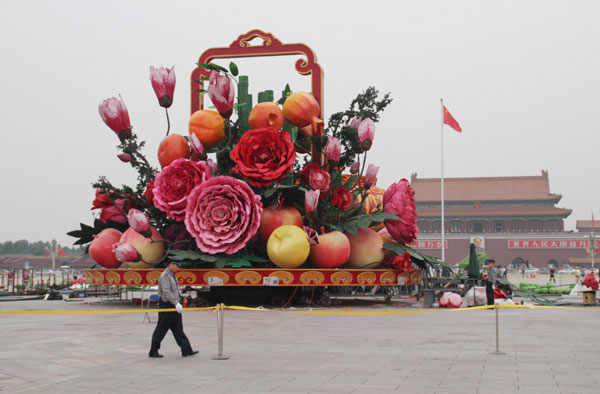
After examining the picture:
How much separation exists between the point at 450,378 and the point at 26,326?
9.34 m

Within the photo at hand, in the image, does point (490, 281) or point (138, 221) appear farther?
point (490, 281)

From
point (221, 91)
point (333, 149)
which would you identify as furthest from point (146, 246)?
point (333, 149)

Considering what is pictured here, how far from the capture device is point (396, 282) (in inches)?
755

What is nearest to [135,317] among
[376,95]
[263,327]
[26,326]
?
[26,326]

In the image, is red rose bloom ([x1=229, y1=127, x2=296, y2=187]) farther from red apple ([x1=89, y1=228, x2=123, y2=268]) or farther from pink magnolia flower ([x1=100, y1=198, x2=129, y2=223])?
red apple ([x1=89, y1=228, x2=123, y2=268])

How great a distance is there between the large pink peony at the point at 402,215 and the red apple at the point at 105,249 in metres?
7.98

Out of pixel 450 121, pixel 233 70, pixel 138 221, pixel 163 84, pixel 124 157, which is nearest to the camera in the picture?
pixel 138 221

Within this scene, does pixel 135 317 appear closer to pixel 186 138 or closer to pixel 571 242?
pixel 186 138

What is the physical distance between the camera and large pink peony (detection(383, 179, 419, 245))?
767 inches

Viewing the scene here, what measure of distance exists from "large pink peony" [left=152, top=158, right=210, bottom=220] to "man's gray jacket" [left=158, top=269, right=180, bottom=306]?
838 cm

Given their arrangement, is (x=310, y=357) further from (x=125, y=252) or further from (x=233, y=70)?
(x=233, y=70)

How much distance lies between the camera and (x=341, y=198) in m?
18.9

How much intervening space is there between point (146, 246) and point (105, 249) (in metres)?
1.52

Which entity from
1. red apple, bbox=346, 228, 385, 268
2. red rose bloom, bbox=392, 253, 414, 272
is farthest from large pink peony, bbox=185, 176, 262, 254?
red rose bloom, bbox=392, 253, 414, 272
